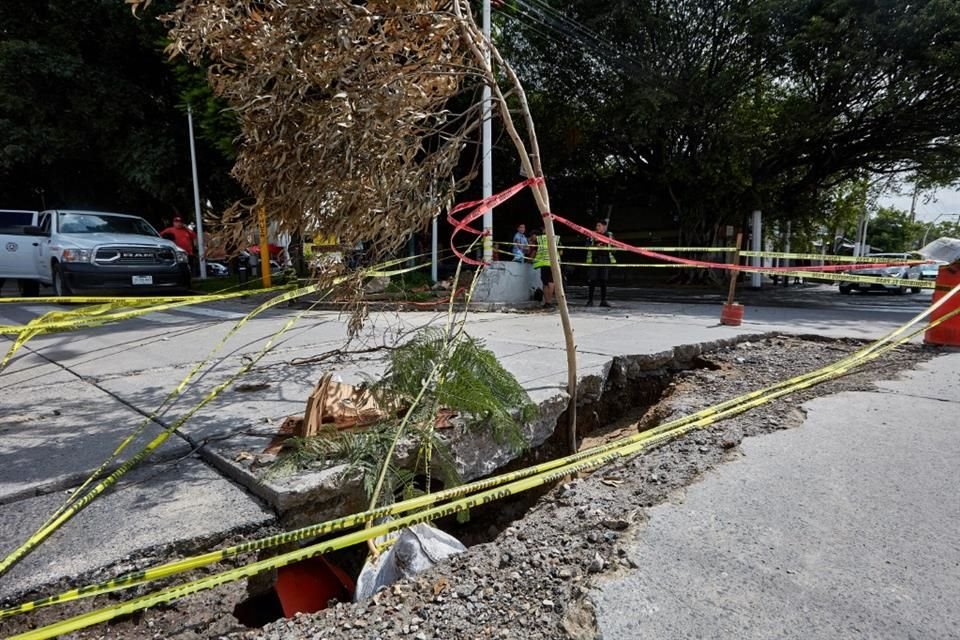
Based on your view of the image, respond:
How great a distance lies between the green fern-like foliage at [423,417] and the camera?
8.59 ft

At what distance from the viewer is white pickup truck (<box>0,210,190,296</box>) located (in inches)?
368

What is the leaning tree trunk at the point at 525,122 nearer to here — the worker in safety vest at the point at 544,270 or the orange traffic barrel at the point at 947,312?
the orange traffic barrel at the point at 947,312

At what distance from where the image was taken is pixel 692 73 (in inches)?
551

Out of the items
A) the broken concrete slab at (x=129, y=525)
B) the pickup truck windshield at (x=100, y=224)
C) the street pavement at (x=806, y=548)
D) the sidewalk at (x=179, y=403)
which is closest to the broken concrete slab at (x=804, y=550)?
the street pavement at (x=806, y=548)

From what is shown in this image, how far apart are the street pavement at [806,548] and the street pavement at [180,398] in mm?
1484

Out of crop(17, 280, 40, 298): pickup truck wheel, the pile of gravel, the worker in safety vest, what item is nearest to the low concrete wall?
the worker in safety vest

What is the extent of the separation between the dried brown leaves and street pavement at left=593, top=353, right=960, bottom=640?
201cm

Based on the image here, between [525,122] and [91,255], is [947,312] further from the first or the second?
[91,255]

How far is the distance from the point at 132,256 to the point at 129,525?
30.5ft

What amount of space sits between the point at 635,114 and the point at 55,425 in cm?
1345

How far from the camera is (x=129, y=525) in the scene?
2133 millimetres

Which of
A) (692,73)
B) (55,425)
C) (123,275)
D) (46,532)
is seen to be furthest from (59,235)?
(692,73)

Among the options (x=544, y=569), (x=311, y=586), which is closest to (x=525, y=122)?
(x=544, y=569)

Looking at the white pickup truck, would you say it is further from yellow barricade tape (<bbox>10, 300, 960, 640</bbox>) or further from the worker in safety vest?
yellow barricade tape (<bbox>10, 300, 960, 640</bbox>)
